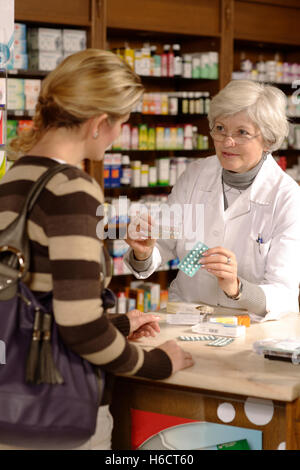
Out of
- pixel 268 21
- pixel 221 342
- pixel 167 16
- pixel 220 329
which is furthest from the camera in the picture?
pixel 268 21

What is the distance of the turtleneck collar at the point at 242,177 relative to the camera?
3145mm

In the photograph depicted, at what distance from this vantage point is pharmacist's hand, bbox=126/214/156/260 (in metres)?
2.68

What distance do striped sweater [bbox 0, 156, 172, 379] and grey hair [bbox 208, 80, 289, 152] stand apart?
144cm

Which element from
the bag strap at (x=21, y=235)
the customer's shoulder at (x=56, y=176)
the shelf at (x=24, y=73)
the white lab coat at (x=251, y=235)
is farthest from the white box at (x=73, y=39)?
the bag strap at (x=21, y=235)

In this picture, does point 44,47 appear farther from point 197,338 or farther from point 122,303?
point 197,338

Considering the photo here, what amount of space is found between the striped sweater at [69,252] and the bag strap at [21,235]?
1 cm

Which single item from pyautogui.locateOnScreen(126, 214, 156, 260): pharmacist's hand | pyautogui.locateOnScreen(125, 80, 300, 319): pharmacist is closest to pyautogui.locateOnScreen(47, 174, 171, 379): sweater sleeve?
pyautogui.locateOnScreen(126, 214, 156, 260): pharmacist's hand

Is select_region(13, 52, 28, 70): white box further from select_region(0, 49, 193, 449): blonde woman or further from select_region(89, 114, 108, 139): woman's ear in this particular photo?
select_region(89, 114, 108, 139): woman's ear

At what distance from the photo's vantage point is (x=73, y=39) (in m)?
5.54

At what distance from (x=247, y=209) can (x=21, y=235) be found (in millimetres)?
1621

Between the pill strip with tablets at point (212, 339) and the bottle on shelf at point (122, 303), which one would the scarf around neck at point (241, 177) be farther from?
the bottle on shelf at point (122, 303)

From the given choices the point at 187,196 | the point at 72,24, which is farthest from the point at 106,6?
the point at 187,196

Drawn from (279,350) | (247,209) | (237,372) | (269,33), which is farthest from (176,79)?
(237,372)
